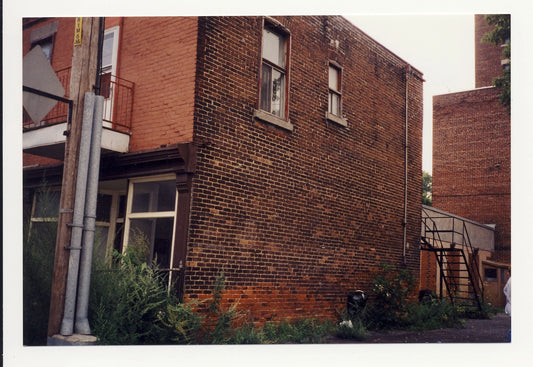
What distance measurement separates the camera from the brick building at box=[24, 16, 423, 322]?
26.5ft

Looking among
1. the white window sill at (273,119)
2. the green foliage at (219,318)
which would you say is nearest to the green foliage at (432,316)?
the green foliage at (219,318)

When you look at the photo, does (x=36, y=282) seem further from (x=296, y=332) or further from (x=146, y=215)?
(x=296, y=332)

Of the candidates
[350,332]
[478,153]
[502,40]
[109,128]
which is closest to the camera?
[109,128]

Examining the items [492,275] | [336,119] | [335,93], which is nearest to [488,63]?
[335,93]

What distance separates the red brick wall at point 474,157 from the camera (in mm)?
11773

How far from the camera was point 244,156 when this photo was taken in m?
8.57

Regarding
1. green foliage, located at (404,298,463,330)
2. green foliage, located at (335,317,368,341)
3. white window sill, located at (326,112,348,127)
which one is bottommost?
green foliage, located at (335,317,368,341)

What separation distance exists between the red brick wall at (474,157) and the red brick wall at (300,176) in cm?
101

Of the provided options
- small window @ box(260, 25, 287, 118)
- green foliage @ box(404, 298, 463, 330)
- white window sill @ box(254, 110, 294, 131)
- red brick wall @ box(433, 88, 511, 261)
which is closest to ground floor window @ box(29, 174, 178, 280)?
white window sill @ box(254, 110, 294, 131)

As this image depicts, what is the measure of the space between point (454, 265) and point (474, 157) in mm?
3849

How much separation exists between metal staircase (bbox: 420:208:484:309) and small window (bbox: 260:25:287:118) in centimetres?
595

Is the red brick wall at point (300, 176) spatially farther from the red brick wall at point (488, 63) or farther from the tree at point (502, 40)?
the tree at point (502, 40)

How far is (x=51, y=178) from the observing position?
399 inches

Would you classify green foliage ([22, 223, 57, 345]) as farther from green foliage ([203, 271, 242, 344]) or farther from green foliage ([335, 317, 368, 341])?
green foliage ([335, 317, 368, 341])
